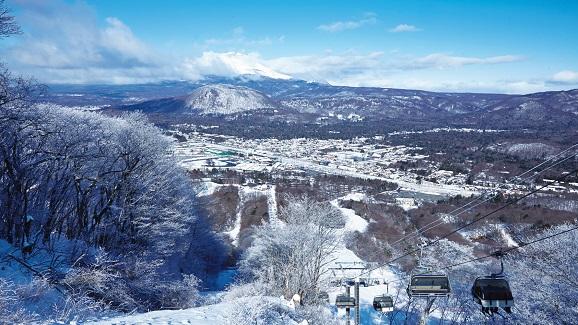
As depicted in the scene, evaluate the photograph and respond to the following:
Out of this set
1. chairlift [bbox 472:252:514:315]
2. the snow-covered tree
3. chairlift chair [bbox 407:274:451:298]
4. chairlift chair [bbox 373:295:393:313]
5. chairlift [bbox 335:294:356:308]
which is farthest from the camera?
the snow-covered tree

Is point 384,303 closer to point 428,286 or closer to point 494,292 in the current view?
point 428,286

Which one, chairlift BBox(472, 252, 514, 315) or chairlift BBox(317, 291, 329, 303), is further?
chairlift BBox(317, 291, 329, 303)

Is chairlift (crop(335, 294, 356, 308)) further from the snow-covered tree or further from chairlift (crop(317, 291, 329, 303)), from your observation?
chairlift (crop(317, 291, 329, 303))

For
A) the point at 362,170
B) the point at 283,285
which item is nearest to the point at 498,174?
the point at 362,170

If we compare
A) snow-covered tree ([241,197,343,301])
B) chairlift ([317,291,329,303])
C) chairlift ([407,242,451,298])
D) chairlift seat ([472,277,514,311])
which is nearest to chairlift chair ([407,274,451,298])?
chairlift ([407,242,451,298])

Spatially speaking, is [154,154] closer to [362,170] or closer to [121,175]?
[121,175]

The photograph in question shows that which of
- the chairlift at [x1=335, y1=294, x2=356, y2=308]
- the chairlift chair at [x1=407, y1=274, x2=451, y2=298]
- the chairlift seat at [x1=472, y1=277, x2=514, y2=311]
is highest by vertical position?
the chairlift seat at [x1=472, y1=277, x2=514, y2=311]

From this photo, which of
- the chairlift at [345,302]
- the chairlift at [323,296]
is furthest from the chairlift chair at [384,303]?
the chairlift at [323,296]

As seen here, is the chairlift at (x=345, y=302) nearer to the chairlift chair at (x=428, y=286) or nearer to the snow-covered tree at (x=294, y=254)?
the chairlift chair at (x=428, y=286)

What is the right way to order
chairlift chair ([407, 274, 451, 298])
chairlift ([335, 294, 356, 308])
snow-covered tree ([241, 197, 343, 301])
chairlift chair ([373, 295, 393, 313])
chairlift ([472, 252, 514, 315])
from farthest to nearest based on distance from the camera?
snow-covered tree ([241, 197, 343, 301]) → chairlift ([335, 294, 356, 308]) → chairlift chair ([373, 295, 393, 313]) → chairlift chair ([407, 274, 451, 298]) → chairlift ([472, 252, 514, 315])

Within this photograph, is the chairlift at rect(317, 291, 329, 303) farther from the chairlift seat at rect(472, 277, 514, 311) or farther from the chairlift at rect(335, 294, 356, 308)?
the chairlift seat at rect(472, 277, 514, 311)

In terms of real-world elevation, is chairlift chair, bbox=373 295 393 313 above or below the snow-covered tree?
above
